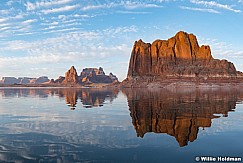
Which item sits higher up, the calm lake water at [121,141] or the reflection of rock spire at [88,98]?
the reflection of rock spire at [88,98]

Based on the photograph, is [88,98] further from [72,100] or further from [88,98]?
[72,100]

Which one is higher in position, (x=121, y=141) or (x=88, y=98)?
(x=88, y=98)

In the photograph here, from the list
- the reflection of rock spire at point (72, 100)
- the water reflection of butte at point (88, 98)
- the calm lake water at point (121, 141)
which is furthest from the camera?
the water reflection of butte at point (88, 98)

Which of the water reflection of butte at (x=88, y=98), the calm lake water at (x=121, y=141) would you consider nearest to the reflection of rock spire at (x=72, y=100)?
the water reflection of butte at (x=88, y=98)

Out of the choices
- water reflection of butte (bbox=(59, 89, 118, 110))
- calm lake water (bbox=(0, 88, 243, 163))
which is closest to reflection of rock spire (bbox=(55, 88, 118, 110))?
→ water reflection of butte (bbox=(59, 89, 118, 110))

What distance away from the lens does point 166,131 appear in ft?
65.7

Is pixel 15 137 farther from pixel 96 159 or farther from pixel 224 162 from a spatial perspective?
pixel 224 162

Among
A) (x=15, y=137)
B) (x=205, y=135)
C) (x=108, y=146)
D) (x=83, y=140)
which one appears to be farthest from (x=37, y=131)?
(x=205, y=135)

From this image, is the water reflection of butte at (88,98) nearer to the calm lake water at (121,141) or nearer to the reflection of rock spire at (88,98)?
the reflection of rock spire at (88,98)

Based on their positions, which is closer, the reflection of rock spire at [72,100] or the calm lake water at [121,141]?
the calm lake water at [121,141]

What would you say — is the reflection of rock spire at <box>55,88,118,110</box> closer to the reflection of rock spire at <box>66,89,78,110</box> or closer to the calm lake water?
the reflection of rock spire at <box>66,89,78,110</box>

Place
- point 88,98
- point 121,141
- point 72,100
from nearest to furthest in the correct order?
point 121,141, point 72,100, point 88,98

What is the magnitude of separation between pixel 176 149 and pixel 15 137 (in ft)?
41.3

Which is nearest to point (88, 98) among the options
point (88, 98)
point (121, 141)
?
point (88, 98)
